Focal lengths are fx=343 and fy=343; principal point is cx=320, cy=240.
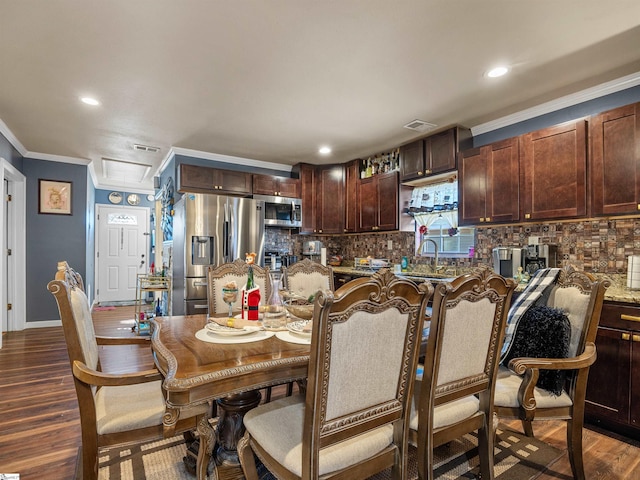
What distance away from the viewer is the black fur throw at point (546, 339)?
5.44ft

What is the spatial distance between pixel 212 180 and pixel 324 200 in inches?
64.9

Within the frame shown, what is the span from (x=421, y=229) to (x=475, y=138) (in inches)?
48.7

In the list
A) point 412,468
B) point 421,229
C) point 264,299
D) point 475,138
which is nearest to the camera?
point 412,468

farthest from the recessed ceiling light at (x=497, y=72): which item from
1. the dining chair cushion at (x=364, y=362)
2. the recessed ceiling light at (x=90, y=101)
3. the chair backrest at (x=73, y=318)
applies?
the recessed ceiling light at (x=90, y=101)

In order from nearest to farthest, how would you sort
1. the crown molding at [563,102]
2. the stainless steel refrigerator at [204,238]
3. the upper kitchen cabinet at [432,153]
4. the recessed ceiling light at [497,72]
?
the recessed ceiling light at [497,72]
the crown molding at [563,102]
the upper kitchen cabinet at [432,153]
the stainless steel refrigerator at [204,238]

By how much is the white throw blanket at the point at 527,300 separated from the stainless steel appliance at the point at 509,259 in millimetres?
1216

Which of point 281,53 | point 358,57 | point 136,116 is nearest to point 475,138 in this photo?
point 358,57

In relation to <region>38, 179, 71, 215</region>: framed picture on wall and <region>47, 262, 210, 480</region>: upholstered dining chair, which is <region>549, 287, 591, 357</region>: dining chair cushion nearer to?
<region>47, 262, 210, 480</region>: upholstered dining chair

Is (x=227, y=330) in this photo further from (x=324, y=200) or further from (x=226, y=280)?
(x=324, y=200)

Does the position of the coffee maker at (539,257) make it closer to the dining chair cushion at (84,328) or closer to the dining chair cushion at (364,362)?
the dining chair cushion at (364,362)

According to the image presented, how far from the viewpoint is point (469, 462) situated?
1.90 m

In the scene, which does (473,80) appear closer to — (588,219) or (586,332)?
(588,219)

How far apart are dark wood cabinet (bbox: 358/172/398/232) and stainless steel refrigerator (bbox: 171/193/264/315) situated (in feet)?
4.79

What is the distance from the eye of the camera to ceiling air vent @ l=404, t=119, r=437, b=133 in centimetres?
354
